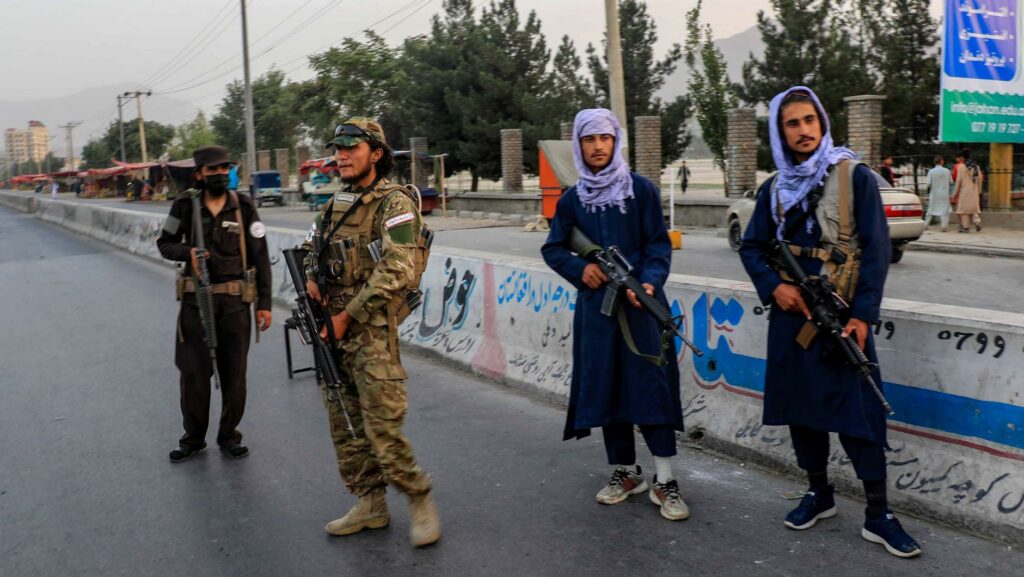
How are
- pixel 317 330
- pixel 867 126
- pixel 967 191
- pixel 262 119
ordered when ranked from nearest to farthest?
pixel 317 330 < pixel 967 191 < pixel 867 126 < pixel 262 119

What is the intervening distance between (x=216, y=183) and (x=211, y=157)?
0.51ft

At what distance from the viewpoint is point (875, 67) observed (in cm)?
2562

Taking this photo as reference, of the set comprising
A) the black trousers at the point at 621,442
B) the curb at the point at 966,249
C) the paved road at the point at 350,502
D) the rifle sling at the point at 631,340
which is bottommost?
the paved road at the point at 350,502

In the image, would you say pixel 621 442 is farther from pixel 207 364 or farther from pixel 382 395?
pixel 207 364

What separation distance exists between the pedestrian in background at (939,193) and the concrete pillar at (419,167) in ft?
58.6

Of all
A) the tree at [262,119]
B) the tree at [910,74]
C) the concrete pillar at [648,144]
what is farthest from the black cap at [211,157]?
the tree at [262,119]

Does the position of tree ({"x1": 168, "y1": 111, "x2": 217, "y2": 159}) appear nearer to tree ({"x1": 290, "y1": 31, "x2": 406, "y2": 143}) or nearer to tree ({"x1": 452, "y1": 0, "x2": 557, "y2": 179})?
tree ({"x1": 290, "y1": 31, "x2": 406, "y2": 143})

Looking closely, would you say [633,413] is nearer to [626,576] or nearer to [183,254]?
[626,576]

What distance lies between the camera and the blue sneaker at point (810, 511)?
13.2 feet

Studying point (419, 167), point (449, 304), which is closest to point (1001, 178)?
point (449, 304)

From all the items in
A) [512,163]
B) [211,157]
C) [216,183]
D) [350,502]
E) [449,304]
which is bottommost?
[350,502]

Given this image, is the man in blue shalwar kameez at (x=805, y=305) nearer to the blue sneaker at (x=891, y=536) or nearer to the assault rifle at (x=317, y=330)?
the blue sneaker at (x=891, y=536)

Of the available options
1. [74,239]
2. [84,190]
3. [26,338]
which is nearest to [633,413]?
[26,338]

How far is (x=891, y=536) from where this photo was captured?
3.73m
